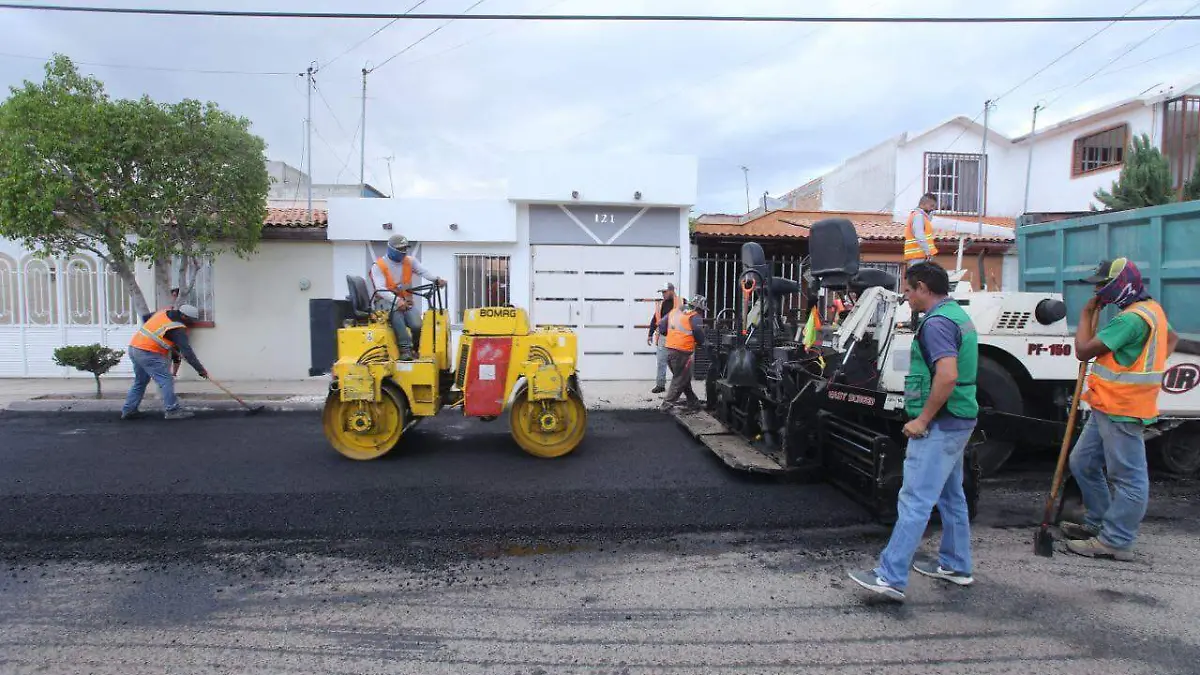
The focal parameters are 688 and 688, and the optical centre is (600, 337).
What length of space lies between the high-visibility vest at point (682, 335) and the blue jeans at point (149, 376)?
603 centimetres

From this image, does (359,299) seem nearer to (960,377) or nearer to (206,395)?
(206,395)

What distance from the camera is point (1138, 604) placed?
344 centimetres

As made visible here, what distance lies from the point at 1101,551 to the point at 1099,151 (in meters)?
20.4

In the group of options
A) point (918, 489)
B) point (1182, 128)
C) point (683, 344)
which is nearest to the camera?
point (918, 489)

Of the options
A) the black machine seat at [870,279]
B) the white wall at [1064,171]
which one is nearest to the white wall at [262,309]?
the black machine seat at [870,279]

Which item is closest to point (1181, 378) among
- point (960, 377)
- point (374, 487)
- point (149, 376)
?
point (960, 377)

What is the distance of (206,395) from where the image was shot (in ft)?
31.3

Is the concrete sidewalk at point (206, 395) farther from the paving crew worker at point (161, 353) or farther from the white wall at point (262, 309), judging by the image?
the paving crew worker at point (161, 353)

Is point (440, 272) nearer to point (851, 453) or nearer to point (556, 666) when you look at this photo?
point (851, 453)

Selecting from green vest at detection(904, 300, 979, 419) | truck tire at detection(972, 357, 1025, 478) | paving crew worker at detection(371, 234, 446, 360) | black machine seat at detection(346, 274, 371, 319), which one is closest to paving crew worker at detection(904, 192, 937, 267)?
truck tire at detection(972, 357, 1025, 478)

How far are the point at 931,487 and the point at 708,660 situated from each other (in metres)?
1.41

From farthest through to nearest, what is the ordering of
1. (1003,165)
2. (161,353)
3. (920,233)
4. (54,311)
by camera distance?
(1003,165) → (54,311) → (161,353) → (920,233)

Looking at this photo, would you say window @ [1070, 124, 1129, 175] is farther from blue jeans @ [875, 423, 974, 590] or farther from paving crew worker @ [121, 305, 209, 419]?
paving crew worker @ [121, 305, 209, 419]

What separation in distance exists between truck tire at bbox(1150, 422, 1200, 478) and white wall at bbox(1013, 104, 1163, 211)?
53.3 ft
